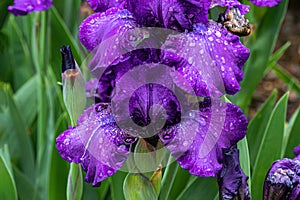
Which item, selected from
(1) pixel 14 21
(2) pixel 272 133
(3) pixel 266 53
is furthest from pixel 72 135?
(1) pixel 14 21

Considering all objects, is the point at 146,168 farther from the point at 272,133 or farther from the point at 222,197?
the point at 272,133

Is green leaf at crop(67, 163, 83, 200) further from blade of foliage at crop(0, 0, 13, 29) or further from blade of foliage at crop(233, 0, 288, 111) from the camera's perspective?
blade of foliage at crop(0, 0, 13, 29)

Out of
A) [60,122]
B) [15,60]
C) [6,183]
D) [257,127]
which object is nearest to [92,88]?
[60,122]

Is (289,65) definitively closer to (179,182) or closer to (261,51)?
(261,51)

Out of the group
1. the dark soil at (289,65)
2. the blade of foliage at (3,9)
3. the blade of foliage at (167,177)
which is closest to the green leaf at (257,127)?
the blade of foliage at (167,177)

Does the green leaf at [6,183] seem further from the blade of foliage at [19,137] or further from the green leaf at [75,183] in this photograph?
the blade of foliage at [19,137]

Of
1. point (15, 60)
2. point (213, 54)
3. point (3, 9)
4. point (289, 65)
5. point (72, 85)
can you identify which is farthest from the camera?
point (289, 65)
